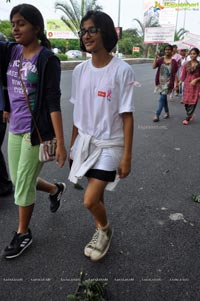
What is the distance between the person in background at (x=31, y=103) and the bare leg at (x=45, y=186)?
0.43m

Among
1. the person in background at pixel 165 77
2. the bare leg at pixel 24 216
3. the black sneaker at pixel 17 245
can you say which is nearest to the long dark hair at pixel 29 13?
the bare leg at pixel 24 216

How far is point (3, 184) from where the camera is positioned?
3.29 metres

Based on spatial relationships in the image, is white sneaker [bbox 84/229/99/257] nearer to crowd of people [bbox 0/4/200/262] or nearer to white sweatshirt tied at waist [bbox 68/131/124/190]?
crowd of people [bbox 0/4/200/262]

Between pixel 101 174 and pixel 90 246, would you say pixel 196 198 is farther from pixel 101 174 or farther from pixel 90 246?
pixel 101 174

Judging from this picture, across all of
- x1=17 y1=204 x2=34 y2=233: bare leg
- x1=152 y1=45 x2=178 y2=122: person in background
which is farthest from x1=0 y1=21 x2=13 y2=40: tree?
x1=152 y1=45 x2=178 y2=122: person in background

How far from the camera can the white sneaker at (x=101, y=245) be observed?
2385 millimetres

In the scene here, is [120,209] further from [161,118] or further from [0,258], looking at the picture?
[161,118]

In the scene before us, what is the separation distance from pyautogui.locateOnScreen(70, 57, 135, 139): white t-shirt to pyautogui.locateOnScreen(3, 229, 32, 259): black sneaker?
0.98 meters

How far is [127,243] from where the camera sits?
2.62m

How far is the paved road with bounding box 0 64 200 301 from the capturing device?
215 centimetres

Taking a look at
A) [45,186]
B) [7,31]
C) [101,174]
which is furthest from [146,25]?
[101,174]

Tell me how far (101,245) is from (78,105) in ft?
3.52

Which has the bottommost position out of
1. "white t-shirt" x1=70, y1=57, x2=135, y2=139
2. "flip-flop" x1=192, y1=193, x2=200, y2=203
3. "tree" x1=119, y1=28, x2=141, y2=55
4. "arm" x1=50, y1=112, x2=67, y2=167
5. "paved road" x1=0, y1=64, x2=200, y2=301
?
"tree" x1=119, y1=28, x2=141, y2=55

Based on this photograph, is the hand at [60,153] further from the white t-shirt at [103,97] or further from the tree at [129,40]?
the tree at [129,40]
